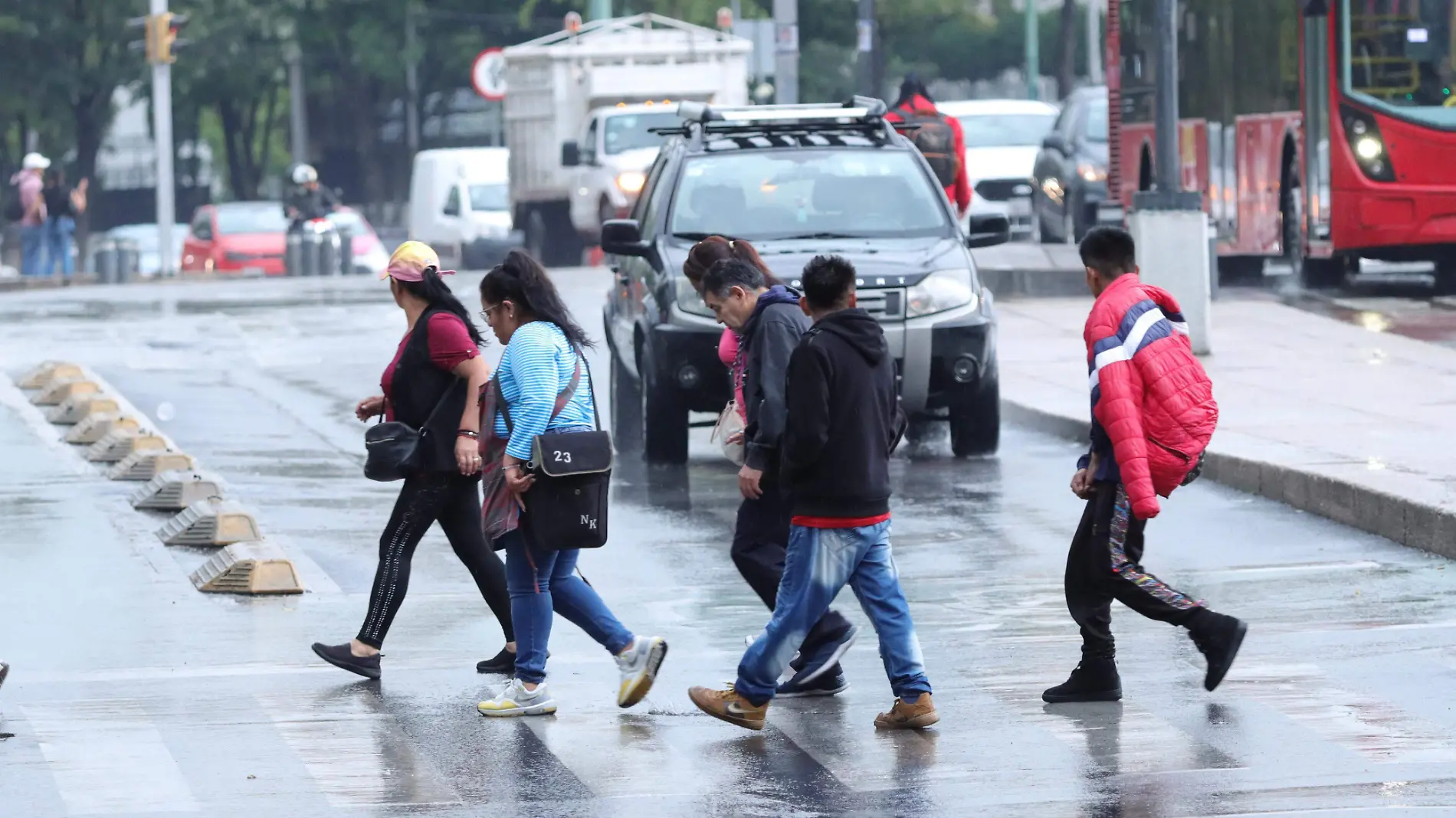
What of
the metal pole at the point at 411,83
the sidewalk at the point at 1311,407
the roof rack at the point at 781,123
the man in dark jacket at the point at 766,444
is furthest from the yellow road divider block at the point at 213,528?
the metal pole at the point at 411,83

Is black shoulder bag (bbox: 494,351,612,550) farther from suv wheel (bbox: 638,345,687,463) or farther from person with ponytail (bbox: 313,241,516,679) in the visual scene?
suv wheel (bbox: 638,345,687,463)

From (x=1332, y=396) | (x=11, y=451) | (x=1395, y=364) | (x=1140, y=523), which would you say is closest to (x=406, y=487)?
(x=1140, y=523)

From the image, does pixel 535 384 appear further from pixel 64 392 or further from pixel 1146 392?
pixel 64 392

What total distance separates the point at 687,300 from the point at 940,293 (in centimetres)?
125

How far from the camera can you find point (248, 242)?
37938 millimetres

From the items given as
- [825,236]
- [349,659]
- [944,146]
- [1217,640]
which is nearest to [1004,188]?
[944,146]

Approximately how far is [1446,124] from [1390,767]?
14.7 meters

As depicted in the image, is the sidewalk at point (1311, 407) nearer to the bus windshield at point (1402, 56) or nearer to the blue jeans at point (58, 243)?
the bus windshield at point (1402, 56)

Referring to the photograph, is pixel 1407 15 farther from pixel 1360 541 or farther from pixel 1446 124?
pixel 1360 541

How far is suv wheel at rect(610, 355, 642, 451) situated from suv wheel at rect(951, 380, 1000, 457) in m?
1.95

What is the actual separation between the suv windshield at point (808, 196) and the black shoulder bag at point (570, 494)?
6.12 meters

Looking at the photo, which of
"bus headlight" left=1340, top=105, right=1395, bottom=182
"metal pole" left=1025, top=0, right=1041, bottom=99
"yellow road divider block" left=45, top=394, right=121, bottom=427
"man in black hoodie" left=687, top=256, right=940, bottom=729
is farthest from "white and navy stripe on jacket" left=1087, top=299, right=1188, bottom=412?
"metal pole" left=1025, top=0, right=1041, bottom=99

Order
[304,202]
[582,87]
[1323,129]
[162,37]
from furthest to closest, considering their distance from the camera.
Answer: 1. [162,37]
2. [304,202]
3. [582,87]
4. [1323,129]

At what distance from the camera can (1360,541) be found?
11.1 metres
